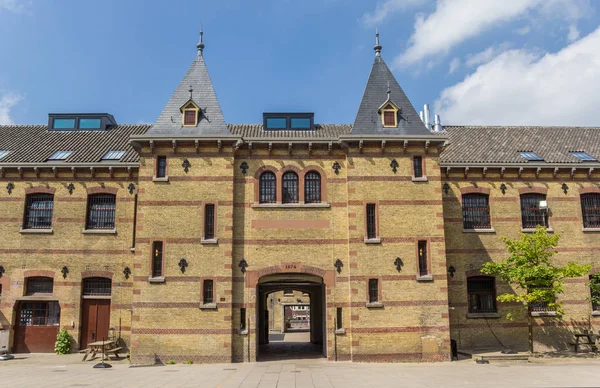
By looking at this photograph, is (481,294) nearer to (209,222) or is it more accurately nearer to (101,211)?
(209,222)

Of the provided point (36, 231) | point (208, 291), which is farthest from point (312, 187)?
point (36, 231)

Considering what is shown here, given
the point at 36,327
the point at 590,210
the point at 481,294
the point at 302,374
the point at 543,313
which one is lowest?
the point at 302,374

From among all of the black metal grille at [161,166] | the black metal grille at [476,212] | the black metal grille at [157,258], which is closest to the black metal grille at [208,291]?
the black metal grille at [157,258]

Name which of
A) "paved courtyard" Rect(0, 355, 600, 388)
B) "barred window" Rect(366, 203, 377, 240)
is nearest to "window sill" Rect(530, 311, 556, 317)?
"paved courtyard" Rect(0, 355, 600, 388)

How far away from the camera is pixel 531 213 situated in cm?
2398

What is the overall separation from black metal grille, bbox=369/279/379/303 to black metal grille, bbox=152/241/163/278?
29.4 feet

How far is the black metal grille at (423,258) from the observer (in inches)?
810

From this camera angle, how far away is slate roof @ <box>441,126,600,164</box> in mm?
24767

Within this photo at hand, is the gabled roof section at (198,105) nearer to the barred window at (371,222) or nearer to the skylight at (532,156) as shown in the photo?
the barred window at (371,222)

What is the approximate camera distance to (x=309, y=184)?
846 inches

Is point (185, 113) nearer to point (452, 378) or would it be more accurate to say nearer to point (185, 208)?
point (185, 208)

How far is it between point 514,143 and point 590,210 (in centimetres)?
528

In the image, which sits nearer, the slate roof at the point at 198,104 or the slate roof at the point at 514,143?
the slate roof at the point at 198,104

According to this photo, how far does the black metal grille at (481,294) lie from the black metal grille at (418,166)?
6.09 meters
